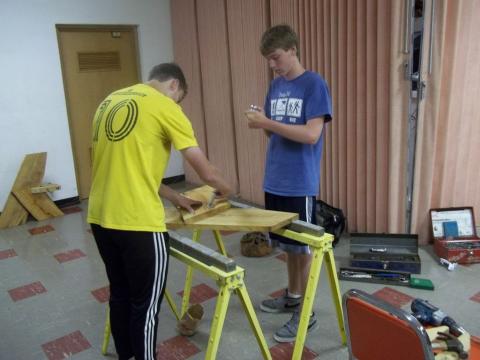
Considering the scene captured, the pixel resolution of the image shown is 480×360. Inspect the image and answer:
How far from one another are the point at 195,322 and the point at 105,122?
116cm

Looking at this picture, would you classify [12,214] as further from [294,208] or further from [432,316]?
[432,316]

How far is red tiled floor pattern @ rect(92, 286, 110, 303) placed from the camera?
2541mm

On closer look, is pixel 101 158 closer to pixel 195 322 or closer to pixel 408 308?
pixel 195 322

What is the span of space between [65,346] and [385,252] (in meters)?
1.97

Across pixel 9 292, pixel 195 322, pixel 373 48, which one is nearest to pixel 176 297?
pixel 195 322

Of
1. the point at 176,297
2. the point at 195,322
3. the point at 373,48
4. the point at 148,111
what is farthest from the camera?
the point at 373,48

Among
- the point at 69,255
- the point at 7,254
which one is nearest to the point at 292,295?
the point at 69,255

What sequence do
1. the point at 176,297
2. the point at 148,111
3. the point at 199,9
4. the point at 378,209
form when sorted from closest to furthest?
the point at 148,111
the point at 176,297
the point at 378,209
the point at 199,9

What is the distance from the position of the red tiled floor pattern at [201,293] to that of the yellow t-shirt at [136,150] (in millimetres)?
1128

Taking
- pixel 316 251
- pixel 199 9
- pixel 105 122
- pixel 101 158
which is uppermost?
pixel 199 9

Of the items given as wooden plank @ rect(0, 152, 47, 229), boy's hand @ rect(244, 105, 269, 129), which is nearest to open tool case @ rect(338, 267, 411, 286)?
boy's hand @ rect(244, 105, 269, 129)

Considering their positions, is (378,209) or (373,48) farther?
→ (378,209)

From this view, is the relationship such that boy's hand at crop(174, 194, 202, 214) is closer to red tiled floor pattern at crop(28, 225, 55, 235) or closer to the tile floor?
the tile floor

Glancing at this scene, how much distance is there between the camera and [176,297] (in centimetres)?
255
